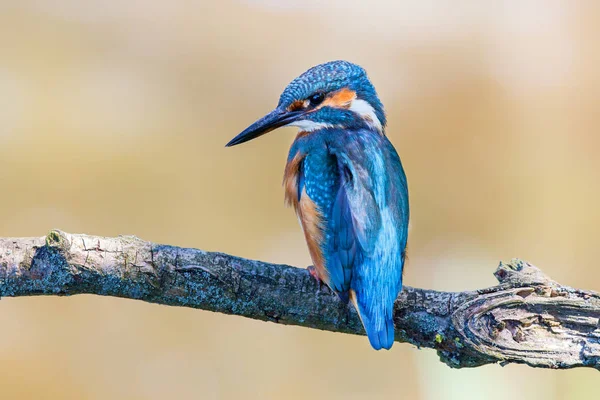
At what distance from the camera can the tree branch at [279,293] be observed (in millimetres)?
1069

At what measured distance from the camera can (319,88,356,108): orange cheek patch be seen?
1456 millimetres

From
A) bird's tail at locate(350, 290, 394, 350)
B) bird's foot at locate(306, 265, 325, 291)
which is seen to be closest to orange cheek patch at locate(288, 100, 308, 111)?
bird's foot at locate(306, 265, 325, 291)

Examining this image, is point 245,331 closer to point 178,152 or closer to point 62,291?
point 178,152

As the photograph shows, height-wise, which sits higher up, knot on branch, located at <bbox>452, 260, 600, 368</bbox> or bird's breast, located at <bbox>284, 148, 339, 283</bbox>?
bird's breast, located at <bbox>284, 148, 339, 283</bbox>

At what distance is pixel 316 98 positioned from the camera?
4.74ft

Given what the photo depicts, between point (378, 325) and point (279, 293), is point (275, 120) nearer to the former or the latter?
point (279, 293)

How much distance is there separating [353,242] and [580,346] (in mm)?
455

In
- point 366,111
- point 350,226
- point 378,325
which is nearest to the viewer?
point 378,325

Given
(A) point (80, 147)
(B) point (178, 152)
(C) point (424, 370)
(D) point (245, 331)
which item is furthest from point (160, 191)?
(C) point (424, 370)

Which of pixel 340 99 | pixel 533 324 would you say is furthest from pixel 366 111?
pixel 533 324

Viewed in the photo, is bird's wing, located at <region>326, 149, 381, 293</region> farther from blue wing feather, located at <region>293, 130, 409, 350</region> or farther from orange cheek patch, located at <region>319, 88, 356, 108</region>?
orange cheek patch, located at <region>319, 88, 356, 108</region>

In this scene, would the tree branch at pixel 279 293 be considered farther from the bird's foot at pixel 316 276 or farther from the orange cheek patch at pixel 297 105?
the orange cheek patch at pixel 297 105

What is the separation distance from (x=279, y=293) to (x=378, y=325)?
19 cm

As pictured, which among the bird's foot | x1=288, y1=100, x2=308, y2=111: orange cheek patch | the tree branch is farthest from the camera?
x1=288, y1=100, x2=308, y2=111: orange cheek patch
